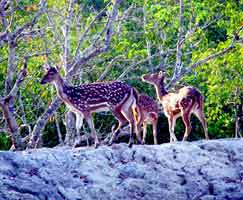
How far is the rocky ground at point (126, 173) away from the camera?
960 centimetres

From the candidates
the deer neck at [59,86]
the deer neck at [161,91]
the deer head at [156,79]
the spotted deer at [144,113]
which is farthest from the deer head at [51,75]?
the deer head at [156,79]

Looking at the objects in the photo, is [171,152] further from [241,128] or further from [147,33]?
[241,128]

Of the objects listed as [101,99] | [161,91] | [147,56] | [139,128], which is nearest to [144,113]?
[139,128]

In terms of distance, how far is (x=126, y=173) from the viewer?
33.7 ft

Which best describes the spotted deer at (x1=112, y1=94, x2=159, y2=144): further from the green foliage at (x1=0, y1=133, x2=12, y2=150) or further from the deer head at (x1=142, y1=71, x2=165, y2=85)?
the green foliage at (x1=0, y1=133, x2=12, y2=150)

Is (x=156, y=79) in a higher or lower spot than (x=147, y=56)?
lower

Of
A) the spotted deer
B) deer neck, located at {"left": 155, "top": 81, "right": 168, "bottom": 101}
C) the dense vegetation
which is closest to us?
the spotted deer

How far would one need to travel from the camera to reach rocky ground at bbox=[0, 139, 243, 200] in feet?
31.5

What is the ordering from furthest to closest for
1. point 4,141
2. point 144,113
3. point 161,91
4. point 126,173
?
1. point 4,141
2. point 161,91
3. point 144,113
4. point 126,173

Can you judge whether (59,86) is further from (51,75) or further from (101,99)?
(101,99)

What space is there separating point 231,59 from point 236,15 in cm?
100

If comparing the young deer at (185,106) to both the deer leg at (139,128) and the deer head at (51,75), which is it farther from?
the deer head at (51,75)


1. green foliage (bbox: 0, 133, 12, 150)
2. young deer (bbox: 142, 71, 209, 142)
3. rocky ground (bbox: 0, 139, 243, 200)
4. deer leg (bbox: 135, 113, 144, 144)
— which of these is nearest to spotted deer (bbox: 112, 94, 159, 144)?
deer leg (bbox: 135, 113, 144, 144)

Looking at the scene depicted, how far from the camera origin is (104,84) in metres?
11.0
